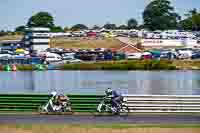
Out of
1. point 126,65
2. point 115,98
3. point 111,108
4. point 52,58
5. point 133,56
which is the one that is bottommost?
point 126,65

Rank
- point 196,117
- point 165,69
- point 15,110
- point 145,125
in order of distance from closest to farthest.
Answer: point 145,125 → point 196,117 → point 15,110 → point 165,69

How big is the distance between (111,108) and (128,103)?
4.79ft

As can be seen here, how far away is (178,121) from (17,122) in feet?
22.0

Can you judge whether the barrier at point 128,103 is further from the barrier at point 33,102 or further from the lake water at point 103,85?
the lake water at point 103,85

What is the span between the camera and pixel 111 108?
3431 centimetres

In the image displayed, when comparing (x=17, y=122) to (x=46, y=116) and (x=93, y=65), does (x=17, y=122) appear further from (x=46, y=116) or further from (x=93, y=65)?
(x=93, y=65)

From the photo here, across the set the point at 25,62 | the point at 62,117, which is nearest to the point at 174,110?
the point at 62,117

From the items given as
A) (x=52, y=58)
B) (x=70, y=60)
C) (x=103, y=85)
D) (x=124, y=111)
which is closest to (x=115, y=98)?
(x=124, y=111)

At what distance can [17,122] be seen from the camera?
29984mm

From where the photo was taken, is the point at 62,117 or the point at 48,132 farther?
the point at 62,117

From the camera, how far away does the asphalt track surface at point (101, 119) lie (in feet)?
100

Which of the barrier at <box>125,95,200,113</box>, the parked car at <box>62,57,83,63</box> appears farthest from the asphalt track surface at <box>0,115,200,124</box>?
the parked car at <box>62,57,83,63</box>

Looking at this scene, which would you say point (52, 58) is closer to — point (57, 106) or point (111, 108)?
point (57, 106)

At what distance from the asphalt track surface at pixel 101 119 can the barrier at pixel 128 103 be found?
1.93m
